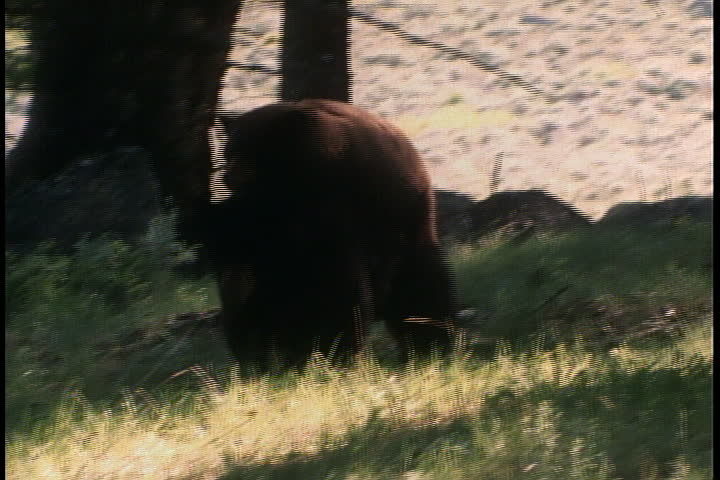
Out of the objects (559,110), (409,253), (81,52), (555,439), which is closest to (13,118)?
(81,52)

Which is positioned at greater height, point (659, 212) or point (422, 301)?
point (659, 212)

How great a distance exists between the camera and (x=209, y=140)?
3248mm

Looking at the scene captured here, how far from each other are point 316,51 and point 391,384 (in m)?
1.29

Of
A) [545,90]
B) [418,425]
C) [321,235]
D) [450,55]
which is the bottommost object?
[418,425]

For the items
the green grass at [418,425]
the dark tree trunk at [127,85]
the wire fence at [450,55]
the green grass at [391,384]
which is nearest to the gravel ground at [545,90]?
the wire fence at [450,55]

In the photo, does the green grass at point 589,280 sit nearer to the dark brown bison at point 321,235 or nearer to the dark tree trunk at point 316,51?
the dark brown bison at point 321,235

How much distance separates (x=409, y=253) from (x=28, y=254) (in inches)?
57.9

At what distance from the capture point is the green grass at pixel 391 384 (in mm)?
2719

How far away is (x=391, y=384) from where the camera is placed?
2.99m

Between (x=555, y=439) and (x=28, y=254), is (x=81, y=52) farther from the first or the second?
(x=555, y=439)

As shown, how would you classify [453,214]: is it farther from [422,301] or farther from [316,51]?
[316,51]

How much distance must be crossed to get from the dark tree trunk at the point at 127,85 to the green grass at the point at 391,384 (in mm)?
319

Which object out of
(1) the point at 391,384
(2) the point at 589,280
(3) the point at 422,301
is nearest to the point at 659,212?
(2) the point at 589,280

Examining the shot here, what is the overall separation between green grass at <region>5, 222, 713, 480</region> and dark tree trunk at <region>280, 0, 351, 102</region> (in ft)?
2.49
